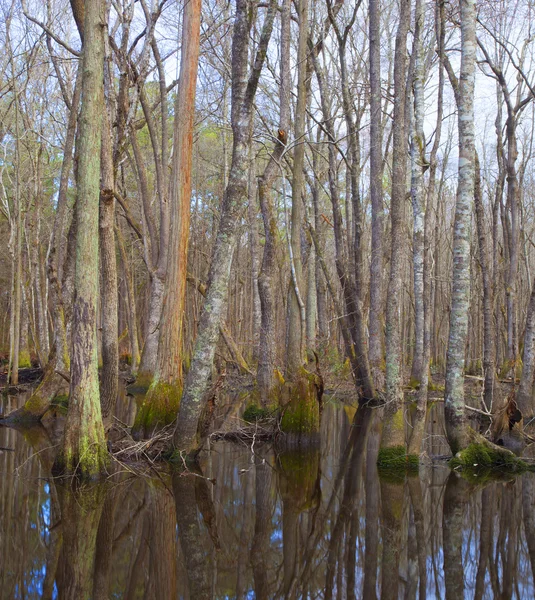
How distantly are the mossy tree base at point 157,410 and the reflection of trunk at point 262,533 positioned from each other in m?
1.60

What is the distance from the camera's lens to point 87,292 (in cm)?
755

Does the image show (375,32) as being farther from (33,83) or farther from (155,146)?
(33,83)

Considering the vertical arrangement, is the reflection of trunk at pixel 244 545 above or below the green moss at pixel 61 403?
below

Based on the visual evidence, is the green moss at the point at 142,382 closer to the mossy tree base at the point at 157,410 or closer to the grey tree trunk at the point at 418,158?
the grey tree trunk at the point at 418,158

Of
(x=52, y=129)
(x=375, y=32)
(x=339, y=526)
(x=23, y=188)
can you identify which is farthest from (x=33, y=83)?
(x=339, y=526)

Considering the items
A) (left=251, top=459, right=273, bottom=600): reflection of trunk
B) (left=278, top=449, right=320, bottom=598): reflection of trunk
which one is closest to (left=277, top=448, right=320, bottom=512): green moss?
(left=278, top=449, right=320, bottom=598): reflection of trunk

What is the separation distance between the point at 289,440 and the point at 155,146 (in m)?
9.86

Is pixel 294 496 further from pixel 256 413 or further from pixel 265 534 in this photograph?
pixel 256 413

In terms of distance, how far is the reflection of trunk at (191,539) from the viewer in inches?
175

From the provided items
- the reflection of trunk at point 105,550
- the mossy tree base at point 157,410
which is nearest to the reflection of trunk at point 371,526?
the reflection of trunk at point 105,550

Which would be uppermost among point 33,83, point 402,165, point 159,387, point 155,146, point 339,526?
point 33,83

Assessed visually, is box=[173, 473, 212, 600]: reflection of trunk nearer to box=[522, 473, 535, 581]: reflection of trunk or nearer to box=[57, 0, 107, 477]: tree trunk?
box=[57, 0, 107, 477]: tree trunk

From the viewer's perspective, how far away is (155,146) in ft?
55.4

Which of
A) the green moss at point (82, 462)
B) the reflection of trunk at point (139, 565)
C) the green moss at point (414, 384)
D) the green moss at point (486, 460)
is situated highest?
the green moss at point (414, 384)
